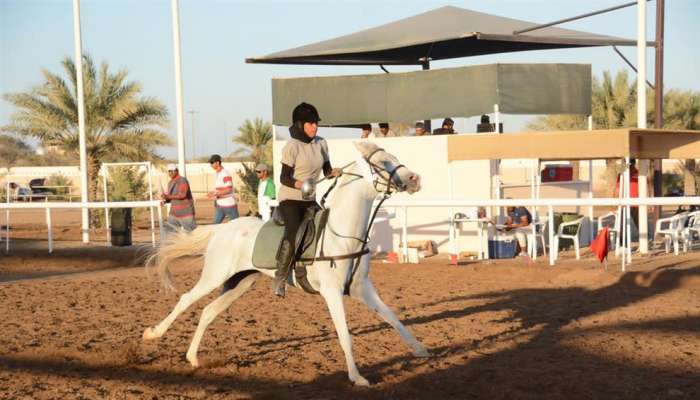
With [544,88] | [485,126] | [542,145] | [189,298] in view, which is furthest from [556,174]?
[189,298]

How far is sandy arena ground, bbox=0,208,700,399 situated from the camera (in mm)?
7055

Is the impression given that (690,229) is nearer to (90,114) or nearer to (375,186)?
(375,186)

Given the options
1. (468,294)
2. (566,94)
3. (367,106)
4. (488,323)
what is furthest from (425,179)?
(488,323)

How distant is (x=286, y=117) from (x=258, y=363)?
13.3 metres

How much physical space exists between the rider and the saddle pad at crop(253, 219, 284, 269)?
0.11 metres

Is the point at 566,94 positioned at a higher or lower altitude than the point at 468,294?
higher

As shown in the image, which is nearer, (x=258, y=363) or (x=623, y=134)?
(x=258, y=363)

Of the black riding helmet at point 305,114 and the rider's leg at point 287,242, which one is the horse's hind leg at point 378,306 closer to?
the rider's leg at point 287,242

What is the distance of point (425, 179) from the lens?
63.2ft

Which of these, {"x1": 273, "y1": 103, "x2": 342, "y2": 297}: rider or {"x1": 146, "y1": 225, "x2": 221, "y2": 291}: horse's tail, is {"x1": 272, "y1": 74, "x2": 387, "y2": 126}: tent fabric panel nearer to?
{"x1": 146, "y1": 225, "x2": 221, "y2": 291}: horse's tail

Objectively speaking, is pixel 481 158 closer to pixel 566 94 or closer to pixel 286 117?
pixel 566 94

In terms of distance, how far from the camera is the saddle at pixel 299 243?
7879mm

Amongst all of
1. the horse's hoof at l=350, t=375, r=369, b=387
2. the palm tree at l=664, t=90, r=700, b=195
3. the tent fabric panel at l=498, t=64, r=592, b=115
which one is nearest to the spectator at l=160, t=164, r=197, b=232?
the tent fabric panel at l=498, t=64, r=592, b=115

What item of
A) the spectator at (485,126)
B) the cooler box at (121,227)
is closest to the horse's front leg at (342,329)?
the spectator at (485,126)
